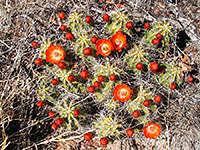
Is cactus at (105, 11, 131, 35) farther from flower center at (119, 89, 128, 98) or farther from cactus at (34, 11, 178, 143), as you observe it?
flower center at (119, 89, 128, 98)

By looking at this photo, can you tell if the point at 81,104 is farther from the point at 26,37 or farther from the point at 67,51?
the point at 26,37

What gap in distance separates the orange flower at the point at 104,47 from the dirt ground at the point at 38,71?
1.24 meters

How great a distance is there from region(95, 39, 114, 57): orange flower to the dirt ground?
124cm

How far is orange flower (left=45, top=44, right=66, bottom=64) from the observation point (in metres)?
3.56

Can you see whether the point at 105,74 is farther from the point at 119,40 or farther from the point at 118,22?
the point at 118,22

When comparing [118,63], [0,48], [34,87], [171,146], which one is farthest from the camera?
[0,48]

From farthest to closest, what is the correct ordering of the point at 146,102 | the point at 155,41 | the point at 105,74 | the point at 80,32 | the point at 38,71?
the point at 38,71 → the point at 80,32 → the point at 105,74 → the point at 155,41 → the point at 146,102

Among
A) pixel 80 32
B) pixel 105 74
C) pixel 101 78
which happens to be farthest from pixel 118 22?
pixel 101 78

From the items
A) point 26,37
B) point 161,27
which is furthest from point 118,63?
point 26,37

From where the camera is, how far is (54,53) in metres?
→ 3.60

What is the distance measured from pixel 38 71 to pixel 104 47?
6.64ft

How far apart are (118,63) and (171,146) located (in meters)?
2.09

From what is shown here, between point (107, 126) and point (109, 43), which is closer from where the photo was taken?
point (109, 43)

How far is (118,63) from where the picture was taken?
3.88 meters
